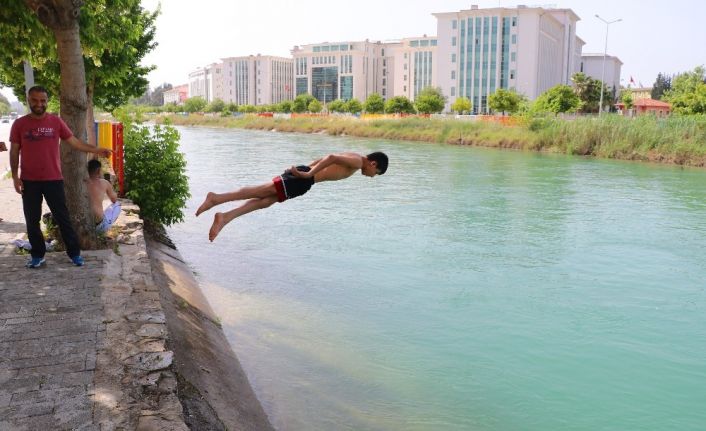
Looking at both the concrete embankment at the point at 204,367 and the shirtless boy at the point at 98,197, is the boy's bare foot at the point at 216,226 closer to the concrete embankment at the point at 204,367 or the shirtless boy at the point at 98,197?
the concrete embankment at the point at 204,367

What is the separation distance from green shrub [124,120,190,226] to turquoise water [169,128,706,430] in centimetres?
129

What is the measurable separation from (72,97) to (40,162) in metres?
1.04

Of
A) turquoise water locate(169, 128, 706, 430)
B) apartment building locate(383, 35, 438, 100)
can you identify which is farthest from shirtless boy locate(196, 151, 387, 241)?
apartment building locate(383, 35, 438, 100)

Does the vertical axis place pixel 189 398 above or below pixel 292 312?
above

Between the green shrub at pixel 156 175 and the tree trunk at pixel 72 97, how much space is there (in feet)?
12.1

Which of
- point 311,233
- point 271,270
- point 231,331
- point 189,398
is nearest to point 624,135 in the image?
point 311,233

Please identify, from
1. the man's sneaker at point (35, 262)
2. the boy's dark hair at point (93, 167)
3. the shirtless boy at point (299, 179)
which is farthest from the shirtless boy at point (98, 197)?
the shirtless boy at point (299, 179)

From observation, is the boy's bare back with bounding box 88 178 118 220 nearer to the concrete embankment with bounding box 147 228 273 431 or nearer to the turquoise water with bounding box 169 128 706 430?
the concrete embankment with bounding box 147 228 273 431

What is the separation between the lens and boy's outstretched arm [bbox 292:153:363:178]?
19.9ft

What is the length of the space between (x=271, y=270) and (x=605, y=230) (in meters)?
8.97

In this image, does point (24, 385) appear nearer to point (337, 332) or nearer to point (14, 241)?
point (14, 241)

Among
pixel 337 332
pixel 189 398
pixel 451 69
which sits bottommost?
pixel 337 332

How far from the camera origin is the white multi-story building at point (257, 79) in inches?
6270

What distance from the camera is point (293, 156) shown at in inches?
1453
